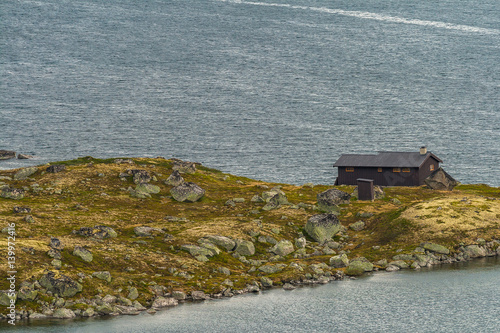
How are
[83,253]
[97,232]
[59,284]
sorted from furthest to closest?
[97,232] < [83,253] < [59,284]

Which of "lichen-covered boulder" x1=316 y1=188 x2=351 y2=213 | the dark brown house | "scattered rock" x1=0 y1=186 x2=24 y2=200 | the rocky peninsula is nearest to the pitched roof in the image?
the dark brown house

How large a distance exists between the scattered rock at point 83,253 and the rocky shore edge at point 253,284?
16.5 ft

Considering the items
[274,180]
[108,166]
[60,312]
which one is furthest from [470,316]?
[274,180]

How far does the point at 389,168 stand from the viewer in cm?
14688

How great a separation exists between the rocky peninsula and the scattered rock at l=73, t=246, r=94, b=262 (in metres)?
0.12

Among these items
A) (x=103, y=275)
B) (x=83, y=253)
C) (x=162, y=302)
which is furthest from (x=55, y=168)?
(x=162, y=302)

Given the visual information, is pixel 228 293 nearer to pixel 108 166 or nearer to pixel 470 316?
pixel 470 316

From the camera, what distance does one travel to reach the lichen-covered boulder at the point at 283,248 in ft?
309

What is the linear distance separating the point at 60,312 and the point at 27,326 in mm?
3807

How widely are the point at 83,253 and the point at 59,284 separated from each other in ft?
31.2

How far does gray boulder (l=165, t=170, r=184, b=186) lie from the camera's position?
12494cm

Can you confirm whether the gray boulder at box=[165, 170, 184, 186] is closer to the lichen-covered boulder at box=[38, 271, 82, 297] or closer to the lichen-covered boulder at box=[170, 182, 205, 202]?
the lichen-covered boulder at box=[170, 182, 205, 202]

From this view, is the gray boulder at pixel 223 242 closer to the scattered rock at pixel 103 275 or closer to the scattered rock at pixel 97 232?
the scattered rock at pixel 97 232

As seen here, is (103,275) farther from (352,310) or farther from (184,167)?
(184,167)
